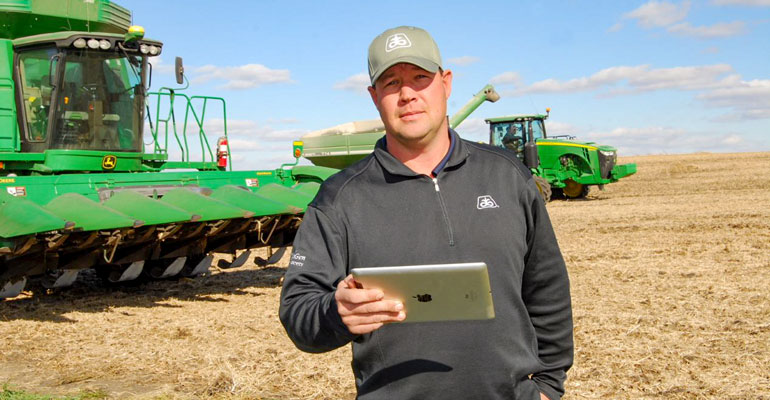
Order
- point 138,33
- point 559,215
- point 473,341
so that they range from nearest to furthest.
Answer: point 473,341, point 138,33, point 559,215

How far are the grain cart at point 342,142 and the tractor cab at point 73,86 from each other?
257 inches

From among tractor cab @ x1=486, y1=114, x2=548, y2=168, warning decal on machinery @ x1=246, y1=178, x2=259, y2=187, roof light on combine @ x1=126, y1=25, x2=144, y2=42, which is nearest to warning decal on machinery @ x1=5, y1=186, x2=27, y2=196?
roof light on combine @ x1=126, y1=25, x2=144, y2=42

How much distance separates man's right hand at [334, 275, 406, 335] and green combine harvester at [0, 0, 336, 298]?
17.0 feet

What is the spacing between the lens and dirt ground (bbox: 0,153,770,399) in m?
4.73

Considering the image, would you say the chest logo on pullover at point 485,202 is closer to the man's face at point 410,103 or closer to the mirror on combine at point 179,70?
the man's face at point 410,103

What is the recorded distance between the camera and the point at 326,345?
5.74 ft

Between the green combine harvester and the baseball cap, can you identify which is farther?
the green combine harvester

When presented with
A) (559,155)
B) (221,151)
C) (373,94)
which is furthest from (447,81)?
(559,155)

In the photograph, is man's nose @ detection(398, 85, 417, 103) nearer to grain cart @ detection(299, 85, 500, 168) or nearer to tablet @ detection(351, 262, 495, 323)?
tablet @ detection(351, 262, 495, 323)

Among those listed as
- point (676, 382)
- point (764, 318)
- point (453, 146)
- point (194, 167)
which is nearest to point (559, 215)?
point (194, 167)

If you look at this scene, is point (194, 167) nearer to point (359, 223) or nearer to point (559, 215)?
point (359, 223)

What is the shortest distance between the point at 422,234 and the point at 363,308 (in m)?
0.38

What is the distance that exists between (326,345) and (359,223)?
33 cm

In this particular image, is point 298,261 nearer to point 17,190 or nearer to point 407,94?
point 407,94
